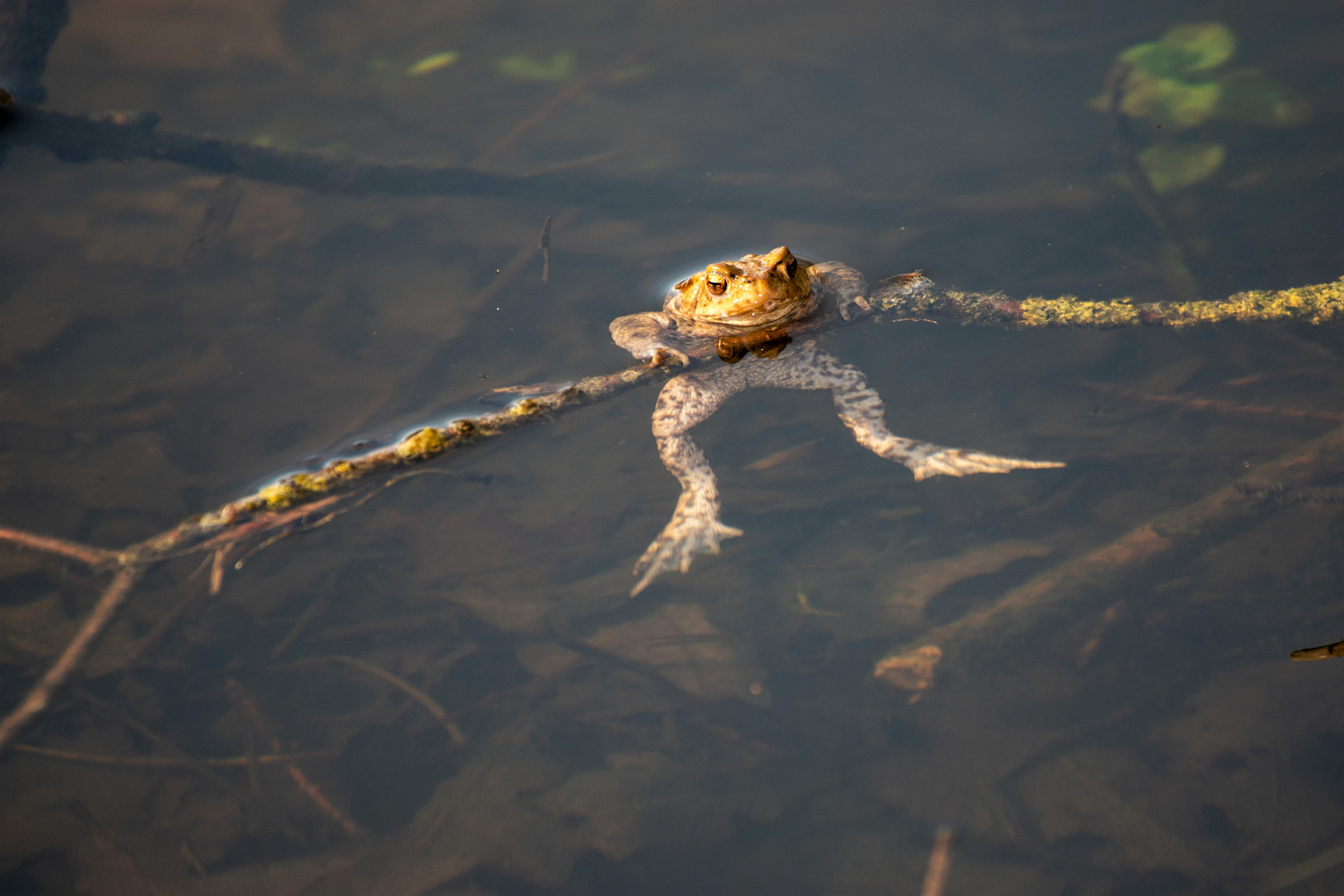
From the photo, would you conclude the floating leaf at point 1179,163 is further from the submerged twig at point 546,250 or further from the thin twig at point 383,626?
the thin twig at point 383,626

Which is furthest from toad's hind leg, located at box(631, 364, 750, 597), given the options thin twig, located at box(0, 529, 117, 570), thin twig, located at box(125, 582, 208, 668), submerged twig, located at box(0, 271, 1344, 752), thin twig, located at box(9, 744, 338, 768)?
thin twig, located at box(0, 529, 117, 570)

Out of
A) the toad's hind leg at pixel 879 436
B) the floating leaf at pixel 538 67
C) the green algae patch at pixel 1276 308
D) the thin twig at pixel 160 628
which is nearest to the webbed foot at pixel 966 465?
the toad's hind leg at pixel 879 436

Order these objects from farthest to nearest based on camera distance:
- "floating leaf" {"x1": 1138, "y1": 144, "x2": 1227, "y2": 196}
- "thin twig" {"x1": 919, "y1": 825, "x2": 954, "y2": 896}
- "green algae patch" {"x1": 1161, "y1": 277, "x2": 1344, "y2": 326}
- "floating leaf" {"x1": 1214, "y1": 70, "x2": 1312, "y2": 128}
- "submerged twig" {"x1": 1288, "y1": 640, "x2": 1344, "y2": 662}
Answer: "floating leaf" {"x1": 1214, "y1": 70, "x2": 1312, "y2": 128}
"floating leaf" {"x1": 1138, "y1": 144, "x2": 1227, "y2": 196}
"green algae patch" {"x1": 1161, "y1": 277, "x2": 1344, "y2": 326}
"thin twig" {"x1": 919, "y1": 825, "x2": 954, "y2": 896}
"submerged twig" {"x1": 1288, "y1": 640, "x2": 1344, "y2": 662}

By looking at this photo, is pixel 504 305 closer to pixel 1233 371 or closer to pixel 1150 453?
pixel 1150 453

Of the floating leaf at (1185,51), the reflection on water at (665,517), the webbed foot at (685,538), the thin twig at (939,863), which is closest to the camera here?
the thin twig at (939,863)

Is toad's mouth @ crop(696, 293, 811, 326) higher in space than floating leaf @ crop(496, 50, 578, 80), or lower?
lower

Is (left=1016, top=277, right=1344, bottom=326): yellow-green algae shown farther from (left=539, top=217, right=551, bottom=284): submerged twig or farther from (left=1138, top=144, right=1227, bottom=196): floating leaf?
(left=539, top=217, right=551, bottom=284): submerged twig

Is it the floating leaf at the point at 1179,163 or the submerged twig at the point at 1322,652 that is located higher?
the floating leaf at the point at 1179,163
